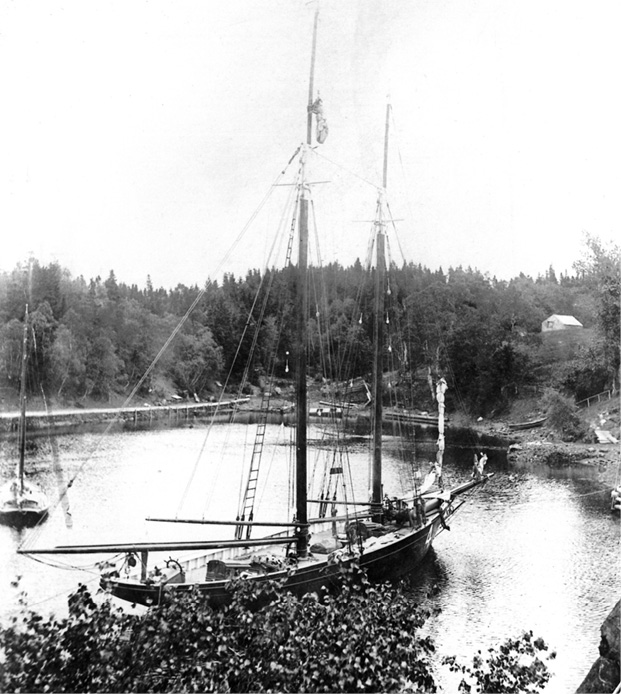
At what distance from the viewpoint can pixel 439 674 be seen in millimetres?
11281

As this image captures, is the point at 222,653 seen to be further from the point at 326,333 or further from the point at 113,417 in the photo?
→ the point at 113,417

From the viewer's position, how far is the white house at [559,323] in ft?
134

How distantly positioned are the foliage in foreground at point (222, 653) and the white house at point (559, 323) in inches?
1478

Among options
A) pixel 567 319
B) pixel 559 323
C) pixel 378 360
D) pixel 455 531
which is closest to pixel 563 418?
pixel 567 319

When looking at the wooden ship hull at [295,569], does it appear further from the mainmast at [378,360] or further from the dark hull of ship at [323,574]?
the mainmast at [378,360]

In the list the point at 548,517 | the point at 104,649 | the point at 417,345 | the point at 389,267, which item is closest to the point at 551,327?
the point at 417,345

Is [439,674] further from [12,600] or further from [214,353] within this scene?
[214,353]

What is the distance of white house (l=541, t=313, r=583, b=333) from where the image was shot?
4078cm

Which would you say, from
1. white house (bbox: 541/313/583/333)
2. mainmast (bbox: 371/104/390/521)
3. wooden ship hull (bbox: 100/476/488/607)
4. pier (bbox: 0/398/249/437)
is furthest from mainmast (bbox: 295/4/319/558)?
white house (bbox: 541/313/583/333)

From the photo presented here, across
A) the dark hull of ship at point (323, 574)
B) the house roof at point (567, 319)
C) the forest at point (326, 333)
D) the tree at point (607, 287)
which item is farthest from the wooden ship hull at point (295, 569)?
the house roof at point (567, 319)

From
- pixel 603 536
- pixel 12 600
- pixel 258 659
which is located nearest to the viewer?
pixel 258 659

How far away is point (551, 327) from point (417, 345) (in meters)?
12.6

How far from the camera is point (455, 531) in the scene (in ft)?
68.7

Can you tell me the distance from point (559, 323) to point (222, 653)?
40.5m
